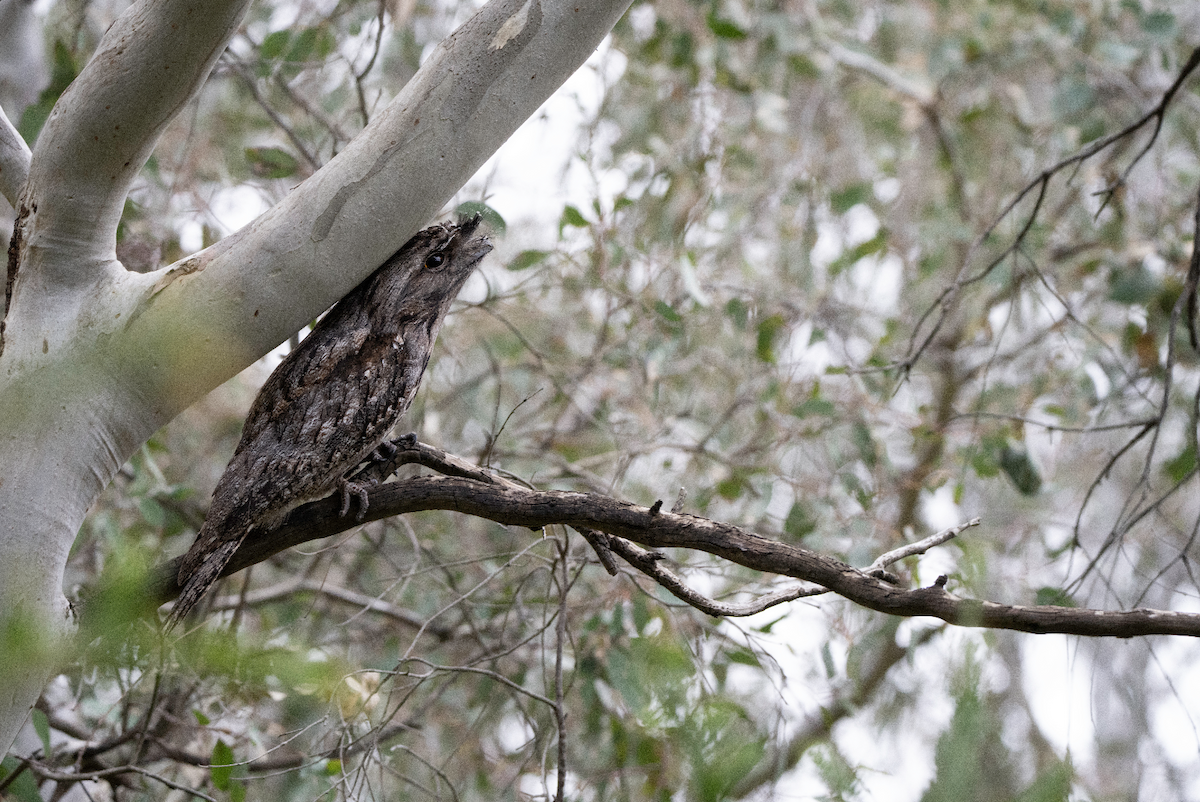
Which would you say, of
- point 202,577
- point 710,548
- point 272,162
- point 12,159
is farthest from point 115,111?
point 272,162

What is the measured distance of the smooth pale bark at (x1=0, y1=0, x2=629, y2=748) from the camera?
1.28 metres

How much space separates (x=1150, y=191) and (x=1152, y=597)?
2.77 metres

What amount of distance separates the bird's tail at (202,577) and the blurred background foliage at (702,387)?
0.45 meters

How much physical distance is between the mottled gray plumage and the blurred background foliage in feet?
1.13

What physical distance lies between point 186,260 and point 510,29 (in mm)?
624

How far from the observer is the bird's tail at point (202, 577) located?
4.55ft

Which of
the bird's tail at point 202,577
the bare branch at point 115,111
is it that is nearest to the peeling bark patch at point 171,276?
the bare branch at point 115,111

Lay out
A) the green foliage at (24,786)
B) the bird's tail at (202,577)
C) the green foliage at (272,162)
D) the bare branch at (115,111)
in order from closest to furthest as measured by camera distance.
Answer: the bare branch at (115,111) < the bird's tail at (202,577) < the green foliage at (24,786) < the green foliage at (272,162)

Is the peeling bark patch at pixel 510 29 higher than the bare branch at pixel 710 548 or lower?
higher

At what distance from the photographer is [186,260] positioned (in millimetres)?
1385

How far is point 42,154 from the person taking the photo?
1.34 meters

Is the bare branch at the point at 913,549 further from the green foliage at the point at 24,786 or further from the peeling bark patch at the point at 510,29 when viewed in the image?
the green foliage at the point at 24,786

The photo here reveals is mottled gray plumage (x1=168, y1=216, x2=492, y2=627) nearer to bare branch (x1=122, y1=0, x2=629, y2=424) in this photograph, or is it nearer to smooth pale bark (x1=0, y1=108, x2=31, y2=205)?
bare branch (x1=122, y1=0, x2=629, y2=424)

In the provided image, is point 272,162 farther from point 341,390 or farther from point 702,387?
point 702,387
